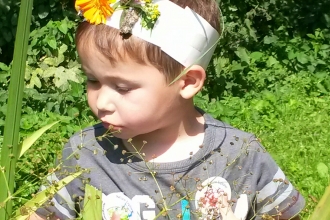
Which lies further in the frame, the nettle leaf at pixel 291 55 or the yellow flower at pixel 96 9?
the nettle leaf at pixel 291 55

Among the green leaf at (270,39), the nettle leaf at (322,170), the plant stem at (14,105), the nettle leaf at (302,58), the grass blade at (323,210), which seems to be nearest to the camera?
the grass blade at (323,210)

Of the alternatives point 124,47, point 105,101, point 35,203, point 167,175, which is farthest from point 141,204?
point 35,203

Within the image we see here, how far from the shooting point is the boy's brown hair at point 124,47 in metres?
1.58

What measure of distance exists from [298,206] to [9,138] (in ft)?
3.55

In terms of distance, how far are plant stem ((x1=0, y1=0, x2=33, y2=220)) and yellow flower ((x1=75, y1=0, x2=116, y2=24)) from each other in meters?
0.49

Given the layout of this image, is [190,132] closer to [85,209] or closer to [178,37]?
[178,37]

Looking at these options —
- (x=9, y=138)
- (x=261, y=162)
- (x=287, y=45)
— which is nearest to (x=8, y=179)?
(x=9, y=138)

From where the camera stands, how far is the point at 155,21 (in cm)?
159

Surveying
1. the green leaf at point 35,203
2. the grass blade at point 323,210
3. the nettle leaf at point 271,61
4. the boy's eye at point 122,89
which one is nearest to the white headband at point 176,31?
the boy's eye at point 122,89

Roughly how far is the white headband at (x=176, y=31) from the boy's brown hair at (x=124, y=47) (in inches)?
Answer: 0.5

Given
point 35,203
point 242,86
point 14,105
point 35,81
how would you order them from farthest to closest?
point 242,86 → point 35,81 → point 35,203 → point 14,105

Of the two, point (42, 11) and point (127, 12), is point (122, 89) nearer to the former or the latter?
point (127, 12)

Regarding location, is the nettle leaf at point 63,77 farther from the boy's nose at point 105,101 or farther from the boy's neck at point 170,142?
the boy's nose at point 105,101

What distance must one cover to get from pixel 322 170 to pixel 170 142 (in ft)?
4.49
